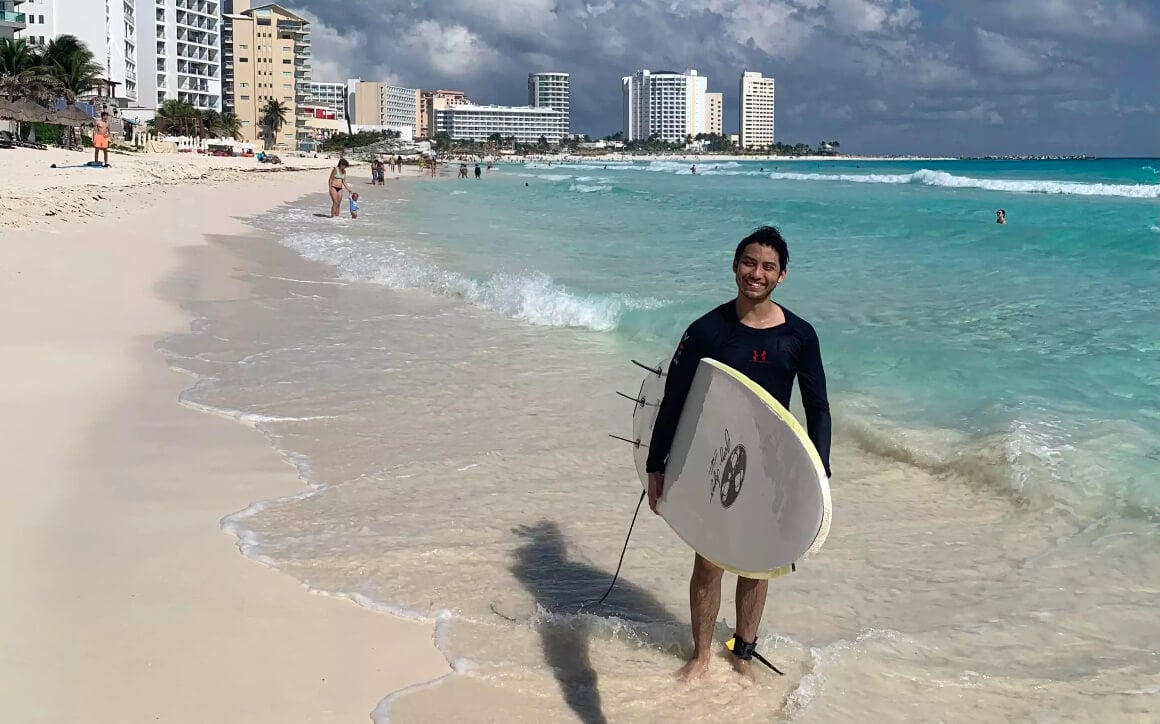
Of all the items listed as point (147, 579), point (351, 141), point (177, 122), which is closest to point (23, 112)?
point (177, 122)

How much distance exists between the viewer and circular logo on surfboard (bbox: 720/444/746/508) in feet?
9.80

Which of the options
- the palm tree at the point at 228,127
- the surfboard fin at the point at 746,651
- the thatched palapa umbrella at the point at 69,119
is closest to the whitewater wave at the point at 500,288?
the surfboard fin at the point at 746,651

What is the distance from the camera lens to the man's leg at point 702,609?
130 inches

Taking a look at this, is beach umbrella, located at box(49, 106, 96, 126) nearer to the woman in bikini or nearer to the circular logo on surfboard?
the woman in bikini

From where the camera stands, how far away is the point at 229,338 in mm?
9031

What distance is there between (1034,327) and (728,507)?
8.43 meters

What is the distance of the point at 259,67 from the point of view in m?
125

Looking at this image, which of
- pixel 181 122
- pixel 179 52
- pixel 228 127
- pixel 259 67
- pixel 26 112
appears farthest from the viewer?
pixel 259 67

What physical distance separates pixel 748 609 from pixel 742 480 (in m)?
0.65

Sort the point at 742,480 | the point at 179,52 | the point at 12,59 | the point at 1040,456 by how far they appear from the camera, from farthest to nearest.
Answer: the point at 179,52
the point at 12,59
the point at 1040,456
the point at 742,480

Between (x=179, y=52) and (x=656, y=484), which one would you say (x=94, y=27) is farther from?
(x=656, y=484)

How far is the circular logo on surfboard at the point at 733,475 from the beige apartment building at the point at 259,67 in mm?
127404

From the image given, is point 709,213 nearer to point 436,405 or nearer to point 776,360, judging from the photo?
point 436,405

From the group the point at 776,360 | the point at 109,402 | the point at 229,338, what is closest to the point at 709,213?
the point at 229,338
